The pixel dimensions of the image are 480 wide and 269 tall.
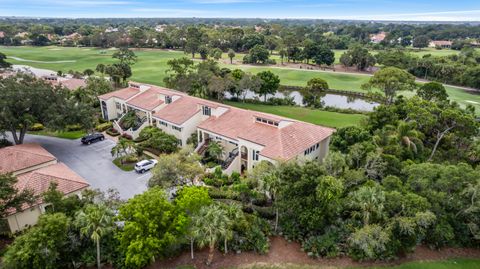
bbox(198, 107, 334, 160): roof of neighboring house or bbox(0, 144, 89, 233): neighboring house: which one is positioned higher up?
bbox(198, 107, 334, 160): roof of neighboring house

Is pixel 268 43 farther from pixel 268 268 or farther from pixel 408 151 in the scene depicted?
pixel 268 268

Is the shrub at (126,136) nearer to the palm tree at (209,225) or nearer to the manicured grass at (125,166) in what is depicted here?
the manicured grass at (125,166)

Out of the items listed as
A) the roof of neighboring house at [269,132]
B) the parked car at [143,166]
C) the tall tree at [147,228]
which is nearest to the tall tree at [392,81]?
the roof of neighboring house at [269,132]

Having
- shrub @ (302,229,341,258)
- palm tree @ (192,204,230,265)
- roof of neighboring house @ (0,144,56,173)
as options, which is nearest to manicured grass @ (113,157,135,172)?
roof of neighboring house @ (0,144,56,173)

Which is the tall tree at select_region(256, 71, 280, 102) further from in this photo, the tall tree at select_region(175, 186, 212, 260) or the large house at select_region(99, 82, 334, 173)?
the tall tree at select_region(175, 186, 212, 260)

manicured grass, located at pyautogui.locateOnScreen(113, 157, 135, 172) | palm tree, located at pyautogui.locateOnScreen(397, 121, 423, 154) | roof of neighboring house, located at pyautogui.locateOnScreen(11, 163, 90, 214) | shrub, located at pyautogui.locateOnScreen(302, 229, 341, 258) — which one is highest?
palm tree, located at pyautogui.locateOnScreen(397, 121, 423, 154)

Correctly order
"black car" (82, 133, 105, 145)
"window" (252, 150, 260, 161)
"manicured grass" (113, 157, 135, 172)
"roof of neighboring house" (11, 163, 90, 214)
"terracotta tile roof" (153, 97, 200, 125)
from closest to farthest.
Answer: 1. "roof of neighboring house" (11, 163, 90, 214)
2. "window" (252, 150, 260, 161)
3. "manicured grass" (113, 157, 135, 172)
4. "terracotta tile roof" (153, 97, 200, 125)
5. "black car" (82, 133, 105, 145)

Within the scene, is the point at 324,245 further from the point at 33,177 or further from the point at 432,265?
the point at 33,177
